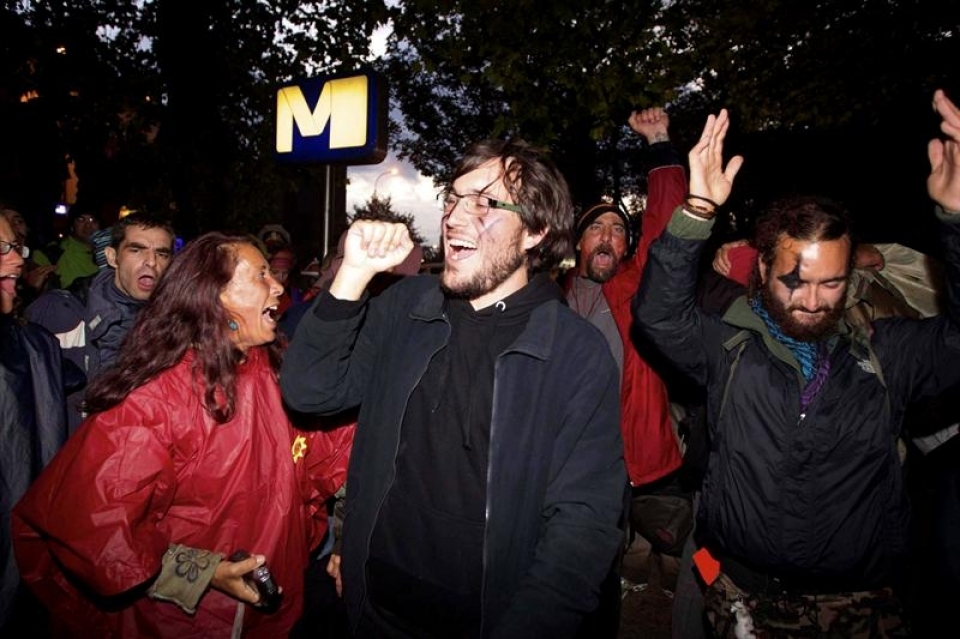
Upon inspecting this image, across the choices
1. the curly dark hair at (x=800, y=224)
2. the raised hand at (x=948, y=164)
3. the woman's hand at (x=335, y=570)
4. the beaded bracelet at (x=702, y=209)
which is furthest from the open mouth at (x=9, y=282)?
the raised hand at (x=948, y=164)

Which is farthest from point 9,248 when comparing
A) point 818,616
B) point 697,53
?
point 697,53

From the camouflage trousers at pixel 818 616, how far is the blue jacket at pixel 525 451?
101cm

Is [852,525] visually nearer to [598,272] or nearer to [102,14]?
[598,272]

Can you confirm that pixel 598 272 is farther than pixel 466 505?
Yes

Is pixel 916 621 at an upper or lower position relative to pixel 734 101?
lower

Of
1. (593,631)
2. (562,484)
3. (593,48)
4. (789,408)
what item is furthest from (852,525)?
(593,48)

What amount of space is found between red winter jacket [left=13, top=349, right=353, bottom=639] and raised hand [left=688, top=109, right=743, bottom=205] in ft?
6.46

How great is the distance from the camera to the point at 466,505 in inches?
76.2

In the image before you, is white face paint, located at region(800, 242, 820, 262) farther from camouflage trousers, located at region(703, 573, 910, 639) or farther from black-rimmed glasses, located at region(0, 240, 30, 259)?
black-rimmed glasses, located at region(0, 240, 30, 259)

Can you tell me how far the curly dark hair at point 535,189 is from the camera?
2271 millimetres

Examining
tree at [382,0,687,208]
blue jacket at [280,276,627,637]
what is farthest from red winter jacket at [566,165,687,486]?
tree at [382,0,687,208]

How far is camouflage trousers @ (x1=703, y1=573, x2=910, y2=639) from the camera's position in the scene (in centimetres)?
232

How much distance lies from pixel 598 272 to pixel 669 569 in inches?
92.0

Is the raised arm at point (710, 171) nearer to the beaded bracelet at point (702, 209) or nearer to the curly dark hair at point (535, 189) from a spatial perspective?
the beaded bracelet at point (702, 209)
